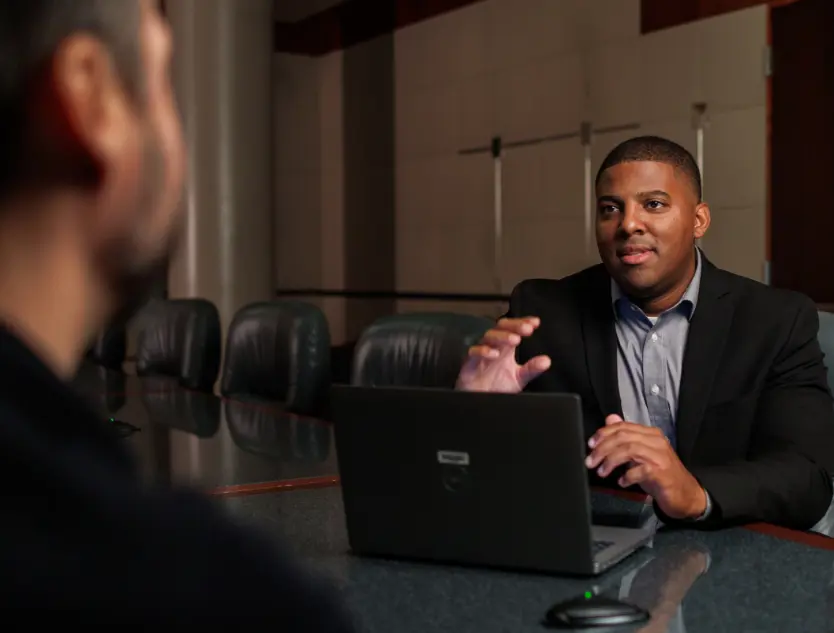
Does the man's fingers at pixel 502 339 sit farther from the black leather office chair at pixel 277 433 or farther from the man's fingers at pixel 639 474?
the black leather office chair at pixel 277 433

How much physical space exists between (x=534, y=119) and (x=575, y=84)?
43cm

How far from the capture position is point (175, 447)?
9.38 ft

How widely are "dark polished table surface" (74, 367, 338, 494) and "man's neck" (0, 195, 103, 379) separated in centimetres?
135

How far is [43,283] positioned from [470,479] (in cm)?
111

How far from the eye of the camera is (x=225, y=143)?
711cm

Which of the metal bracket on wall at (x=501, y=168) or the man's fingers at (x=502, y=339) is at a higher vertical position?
the metal bracket on wall at (x=501, y=168)

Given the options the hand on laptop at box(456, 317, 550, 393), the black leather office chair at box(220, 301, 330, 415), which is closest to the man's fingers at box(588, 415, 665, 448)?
the hand on laptop at box(456, 317, 550, 393)

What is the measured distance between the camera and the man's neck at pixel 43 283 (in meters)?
0.43

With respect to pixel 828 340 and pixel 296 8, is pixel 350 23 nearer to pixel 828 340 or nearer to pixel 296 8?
pixel 296 8

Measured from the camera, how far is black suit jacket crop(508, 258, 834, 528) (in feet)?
6.90

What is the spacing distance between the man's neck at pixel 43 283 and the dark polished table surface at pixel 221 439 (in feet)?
4.41

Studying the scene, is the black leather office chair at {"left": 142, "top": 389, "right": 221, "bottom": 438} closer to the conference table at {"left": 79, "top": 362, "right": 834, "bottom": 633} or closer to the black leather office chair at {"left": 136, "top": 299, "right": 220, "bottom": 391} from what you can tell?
the black leather office chair at {"left": 136, "top": 299, "right": 220, "bottom": 391}

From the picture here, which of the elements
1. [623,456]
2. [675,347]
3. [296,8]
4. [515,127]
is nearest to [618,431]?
[623,456]

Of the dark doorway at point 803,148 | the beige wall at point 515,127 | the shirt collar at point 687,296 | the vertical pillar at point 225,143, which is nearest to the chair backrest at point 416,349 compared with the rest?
the shirt collar at point 687,296
